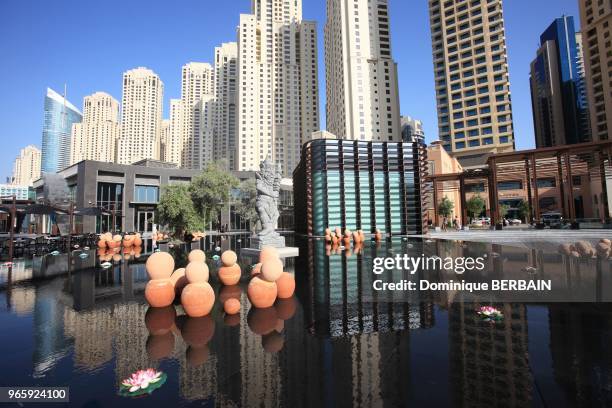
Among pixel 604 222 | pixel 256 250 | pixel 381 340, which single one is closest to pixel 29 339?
pixel 381 340

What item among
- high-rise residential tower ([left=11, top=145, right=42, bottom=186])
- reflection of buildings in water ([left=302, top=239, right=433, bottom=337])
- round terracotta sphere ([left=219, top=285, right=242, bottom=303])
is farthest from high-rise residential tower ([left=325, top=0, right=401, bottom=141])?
high-rise residential tower ([left=11, top=145, right=42, bottom=186])

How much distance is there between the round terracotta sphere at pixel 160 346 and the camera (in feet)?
15.8

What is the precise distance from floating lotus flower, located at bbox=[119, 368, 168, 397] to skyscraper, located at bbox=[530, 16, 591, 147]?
13348 centimetres

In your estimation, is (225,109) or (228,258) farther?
(225,109)

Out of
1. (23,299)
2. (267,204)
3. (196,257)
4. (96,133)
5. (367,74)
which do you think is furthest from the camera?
(96,133)

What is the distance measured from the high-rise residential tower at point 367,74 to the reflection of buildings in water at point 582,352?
67.6 metres

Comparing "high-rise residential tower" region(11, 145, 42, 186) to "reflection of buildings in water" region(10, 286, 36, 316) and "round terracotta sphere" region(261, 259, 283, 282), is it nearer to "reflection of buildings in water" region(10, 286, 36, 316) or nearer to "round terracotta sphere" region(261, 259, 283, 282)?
"reflection of buildings in water" region(10, 286, 36, 316)

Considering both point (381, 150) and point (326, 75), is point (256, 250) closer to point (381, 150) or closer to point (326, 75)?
point (381, 150)

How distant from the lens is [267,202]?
63.7 feet

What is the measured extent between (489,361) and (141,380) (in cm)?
505

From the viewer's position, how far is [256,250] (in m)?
18.5

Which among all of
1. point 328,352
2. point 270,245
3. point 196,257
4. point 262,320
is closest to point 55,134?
point 270,245

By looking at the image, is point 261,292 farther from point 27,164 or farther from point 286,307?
point 27,164

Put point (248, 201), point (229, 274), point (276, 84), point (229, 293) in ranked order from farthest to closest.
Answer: point (276, 84) → point (248, 201) → point (229, 274) → point (229, 293)
